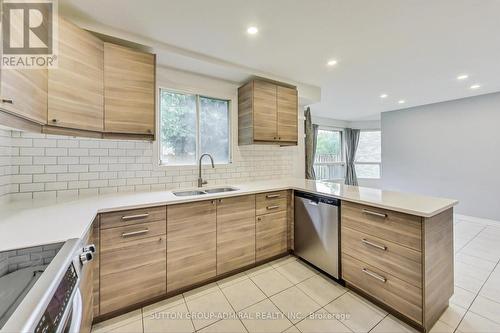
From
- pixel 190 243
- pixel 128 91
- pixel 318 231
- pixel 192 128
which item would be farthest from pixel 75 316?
pixel 192 128

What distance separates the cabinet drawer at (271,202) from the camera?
7.76 feet

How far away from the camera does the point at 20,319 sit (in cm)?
50

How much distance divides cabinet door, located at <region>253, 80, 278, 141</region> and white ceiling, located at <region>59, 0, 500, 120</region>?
0.23m

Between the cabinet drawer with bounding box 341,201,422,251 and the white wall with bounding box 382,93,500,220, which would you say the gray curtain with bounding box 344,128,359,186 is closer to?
the white wall with bounding box 382,93,500,220

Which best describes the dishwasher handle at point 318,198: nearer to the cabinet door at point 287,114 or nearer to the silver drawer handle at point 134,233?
the cabinet door at point 287,114

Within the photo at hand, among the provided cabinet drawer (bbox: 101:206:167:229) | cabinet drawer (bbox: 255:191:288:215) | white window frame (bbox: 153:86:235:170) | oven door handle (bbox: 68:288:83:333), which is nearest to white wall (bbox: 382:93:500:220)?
cabinet drawer (bbox: 255:191:288:215)

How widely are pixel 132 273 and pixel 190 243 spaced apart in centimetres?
50

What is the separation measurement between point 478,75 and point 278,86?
9.39 ft

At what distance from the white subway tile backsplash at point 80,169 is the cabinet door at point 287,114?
1.05m

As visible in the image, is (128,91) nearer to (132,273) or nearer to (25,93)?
(25,93)

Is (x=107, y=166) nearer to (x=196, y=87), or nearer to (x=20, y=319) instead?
(x=196, y=87)

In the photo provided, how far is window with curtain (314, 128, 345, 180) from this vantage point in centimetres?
612

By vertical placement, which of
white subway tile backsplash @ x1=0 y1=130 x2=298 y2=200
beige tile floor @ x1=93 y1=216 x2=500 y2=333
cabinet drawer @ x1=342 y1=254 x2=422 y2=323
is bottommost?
beige tile floor @ x1=93 y1=216 x2=500 y2=333

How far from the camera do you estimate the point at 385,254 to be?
167 cm
